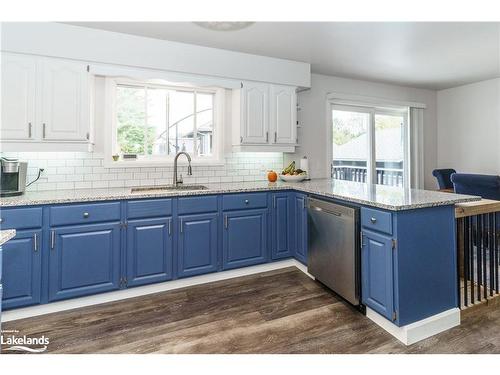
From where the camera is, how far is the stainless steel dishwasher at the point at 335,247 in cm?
221

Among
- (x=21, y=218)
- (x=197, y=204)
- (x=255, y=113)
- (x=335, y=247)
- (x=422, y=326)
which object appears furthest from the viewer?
(x=255, y=113)

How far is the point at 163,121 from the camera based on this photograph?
10.7 feet

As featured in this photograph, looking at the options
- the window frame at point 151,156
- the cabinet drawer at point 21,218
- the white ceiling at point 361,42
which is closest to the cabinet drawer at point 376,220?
the white ceiling at point 361,42

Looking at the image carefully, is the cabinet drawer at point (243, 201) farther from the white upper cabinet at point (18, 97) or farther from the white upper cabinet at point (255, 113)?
the white upper cabinet at point (18, 97)

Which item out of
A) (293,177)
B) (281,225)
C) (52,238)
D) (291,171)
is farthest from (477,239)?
(52,238)

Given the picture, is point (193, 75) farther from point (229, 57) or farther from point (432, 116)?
point (432, 116)

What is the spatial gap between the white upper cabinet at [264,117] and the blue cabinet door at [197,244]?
1.05 metres

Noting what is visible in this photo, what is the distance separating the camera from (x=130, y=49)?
9.28ft

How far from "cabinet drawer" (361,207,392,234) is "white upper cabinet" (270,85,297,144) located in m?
1.66

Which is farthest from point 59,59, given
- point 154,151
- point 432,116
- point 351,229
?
point 432,116

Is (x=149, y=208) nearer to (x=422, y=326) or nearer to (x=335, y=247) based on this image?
(x=335, y=247)

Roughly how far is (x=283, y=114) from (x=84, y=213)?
7.83 ft

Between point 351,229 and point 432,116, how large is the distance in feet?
13.7

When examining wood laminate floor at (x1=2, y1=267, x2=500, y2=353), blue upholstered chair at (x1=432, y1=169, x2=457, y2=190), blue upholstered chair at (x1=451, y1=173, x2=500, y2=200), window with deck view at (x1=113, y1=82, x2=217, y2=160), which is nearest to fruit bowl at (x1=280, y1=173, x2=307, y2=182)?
window with deck view at (x1=113, y1=82, x2=217, y2=160)
